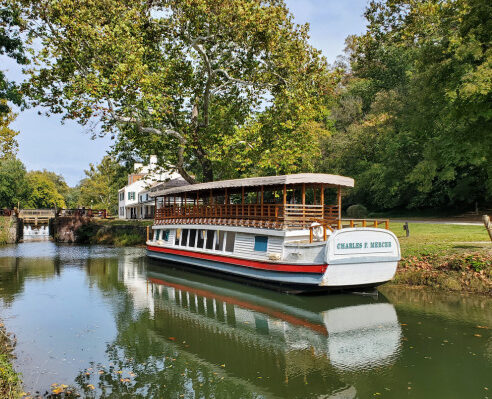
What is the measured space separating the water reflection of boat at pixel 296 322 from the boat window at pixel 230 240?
8.04ft

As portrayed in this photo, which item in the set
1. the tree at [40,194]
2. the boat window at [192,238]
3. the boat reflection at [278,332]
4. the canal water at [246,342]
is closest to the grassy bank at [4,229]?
the canal water at [246,342]

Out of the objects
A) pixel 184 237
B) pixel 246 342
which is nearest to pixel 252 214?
pixel 184 237

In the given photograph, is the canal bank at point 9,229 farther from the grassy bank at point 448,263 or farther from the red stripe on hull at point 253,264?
the grassy bank at point 448,263

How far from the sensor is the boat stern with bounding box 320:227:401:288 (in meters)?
16.6

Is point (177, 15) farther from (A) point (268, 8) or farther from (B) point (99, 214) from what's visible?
(B) point (99, 214)

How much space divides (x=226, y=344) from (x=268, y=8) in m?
21.8

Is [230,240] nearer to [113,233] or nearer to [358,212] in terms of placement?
[113,233]

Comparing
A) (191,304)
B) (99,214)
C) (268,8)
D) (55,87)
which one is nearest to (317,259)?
(191,304)

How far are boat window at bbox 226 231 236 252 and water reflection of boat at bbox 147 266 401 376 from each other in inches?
96.5

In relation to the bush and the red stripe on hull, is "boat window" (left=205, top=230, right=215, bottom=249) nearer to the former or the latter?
the red stripe on hull

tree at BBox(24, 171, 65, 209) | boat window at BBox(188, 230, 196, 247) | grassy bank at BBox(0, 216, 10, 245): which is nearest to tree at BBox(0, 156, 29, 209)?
tree at BBox(24, 171, 65, 209)

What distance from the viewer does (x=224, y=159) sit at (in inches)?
1139

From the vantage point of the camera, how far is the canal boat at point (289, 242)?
55.6 ft

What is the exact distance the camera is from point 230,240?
2298cm
